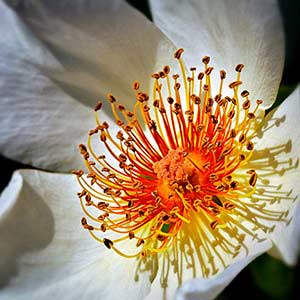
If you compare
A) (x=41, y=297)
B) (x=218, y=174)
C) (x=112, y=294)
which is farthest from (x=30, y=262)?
(x=218, y=174)

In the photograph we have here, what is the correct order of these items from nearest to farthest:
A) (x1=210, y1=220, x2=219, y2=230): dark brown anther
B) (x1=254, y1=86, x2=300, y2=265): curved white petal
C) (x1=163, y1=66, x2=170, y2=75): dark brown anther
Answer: (x1=254, y1=86, x2=300, y2=265): curved white petal
(x1=210, y1=220, x2=219, y2=230): dark brown anther
(x1=163, y1=66, x2=170, y2=75): dark brown anther

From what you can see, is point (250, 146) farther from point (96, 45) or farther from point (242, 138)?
point (96, 45)

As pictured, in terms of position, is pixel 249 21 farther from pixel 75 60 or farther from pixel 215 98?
pixel 75 60

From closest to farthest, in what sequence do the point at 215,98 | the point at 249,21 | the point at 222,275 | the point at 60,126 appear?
the point at 222,275 → the point at 249,21 → the point at 215,98 → the point at 60,126

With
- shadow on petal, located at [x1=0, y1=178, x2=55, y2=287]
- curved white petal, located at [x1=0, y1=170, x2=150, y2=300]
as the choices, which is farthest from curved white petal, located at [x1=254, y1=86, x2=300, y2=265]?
shadow on petal, located at [x1=0, y1=178, x2=55, y2=287]

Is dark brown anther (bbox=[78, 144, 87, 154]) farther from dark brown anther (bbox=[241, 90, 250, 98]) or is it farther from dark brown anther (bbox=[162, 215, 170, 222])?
dark brown anther (bbox=[241, 90, 250, 98])

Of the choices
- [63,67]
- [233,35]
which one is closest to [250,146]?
[233,35]

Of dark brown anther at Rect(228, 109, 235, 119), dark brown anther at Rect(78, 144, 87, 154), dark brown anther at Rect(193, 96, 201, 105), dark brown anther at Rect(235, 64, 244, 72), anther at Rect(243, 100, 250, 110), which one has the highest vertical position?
dark brown anther at Rect(235, 64, 244, 72)
